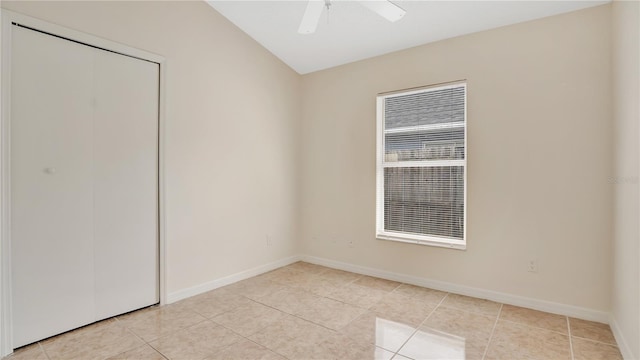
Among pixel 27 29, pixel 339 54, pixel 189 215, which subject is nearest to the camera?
pixel 27 29

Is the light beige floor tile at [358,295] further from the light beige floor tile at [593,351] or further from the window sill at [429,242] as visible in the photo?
the light beige floor tile at [593,351]

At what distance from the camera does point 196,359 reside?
209 cm

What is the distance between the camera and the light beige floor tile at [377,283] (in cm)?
344

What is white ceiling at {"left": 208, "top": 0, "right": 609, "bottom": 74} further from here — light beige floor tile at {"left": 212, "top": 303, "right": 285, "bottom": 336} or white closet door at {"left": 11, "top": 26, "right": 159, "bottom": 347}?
light beige floor tile at {"left": 212, "top": 303, "right": 285, "bottom": 336}

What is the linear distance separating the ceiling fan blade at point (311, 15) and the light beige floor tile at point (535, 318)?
9.23ft

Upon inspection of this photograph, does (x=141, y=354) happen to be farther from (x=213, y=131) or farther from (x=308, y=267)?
(x=308, y=267)

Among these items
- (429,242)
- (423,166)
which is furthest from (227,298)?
(423,166)

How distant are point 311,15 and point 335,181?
222 cm

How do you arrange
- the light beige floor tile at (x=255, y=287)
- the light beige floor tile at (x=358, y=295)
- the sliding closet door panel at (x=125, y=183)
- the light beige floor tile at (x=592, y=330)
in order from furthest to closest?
the light beige floor tile at (x=255, y=287) → the light beige floor tile at (x=358, y=295) → the sliding closet door panel at (x=125, y=183) → the light beige floor tile at (x=592, y=330)

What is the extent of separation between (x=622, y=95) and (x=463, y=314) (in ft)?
6.66

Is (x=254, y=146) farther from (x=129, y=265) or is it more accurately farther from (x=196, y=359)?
(x=196, y=359)

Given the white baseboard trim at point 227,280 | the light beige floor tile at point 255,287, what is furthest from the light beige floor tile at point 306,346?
the white baseboard trim at point 227,280

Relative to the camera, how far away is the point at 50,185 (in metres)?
2.33

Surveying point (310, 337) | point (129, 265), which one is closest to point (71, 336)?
point (129, 265)
